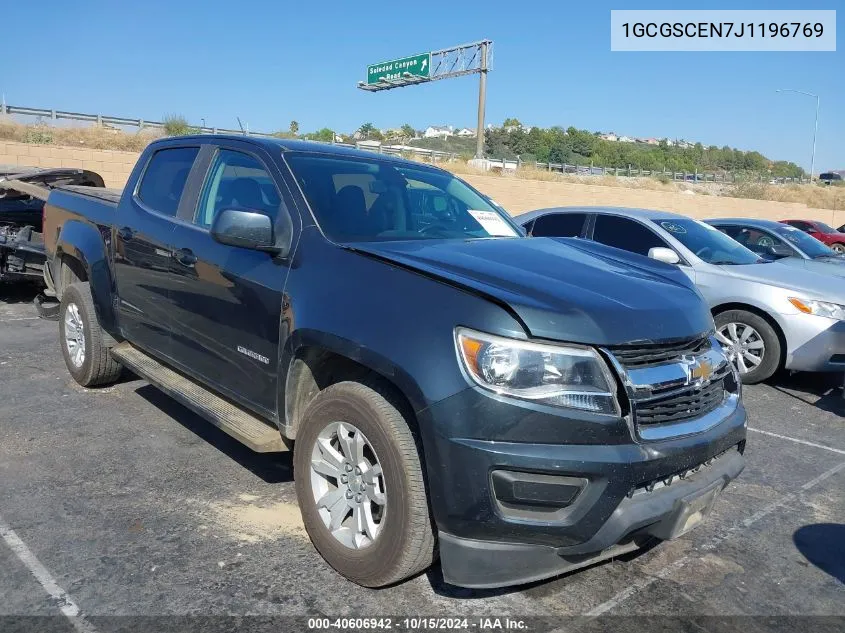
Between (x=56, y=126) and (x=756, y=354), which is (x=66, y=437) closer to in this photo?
(x=756, y=354)

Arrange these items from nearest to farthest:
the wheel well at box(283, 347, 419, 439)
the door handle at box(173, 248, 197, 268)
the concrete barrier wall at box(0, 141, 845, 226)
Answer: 1. the wheel well at box(283, 347, 419, 439)
2. the door handle at box(173, 248, 197, 268)
3. the concrete barrier wall at box(0, 141, 845, 226)

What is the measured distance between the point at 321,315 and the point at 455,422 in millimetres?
845

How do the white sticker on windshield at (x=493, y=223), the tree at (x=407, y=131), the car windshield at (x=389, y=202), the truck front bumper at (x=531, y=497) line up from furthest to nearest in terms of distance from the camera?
1. the tree at (x=407, y=131)
2. the white sticker on windshield at (x=493, y=223)
3. the car windshield at (x=389, y=202)
4. the truck front bumper at (x=531, y=497)

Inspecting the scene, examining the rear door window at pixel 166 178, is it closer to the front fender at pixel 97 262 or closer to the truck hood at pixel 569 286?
the front fender at pixel 97 262

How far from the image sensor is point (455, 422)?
2490 millimetres

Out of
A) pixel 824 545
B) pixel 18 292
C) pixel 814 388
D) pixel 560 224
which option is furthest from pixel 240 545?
pixel 18 292

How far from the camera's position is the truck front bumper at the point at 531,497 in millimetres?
2465

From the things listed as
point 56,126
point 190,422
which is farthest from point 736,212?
point 190,422

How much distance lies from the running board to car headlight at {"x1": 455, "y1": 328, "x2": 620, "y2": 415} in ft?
4.40

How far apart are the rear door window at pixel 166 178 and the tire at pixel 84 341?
103cm

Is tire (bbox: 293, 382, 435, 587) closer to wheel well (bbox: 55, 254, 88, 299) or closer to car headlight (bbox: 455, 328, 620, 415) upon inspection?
car headlight (bbox: 455, 328, 620, 415)

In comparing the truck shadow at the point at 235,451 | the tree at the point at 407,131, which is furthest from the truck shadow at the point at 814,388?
the tree at the point at 407,131

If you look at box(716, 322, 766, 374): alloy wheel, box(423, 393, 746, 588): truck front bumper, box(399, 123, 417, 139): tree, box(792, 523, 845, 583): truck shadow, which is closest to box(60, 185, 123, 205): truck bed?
box(423, 393, 746, 588): truck front bumper

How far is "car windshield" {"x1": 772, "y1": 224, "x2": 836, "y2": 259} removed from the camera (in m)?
9.50
